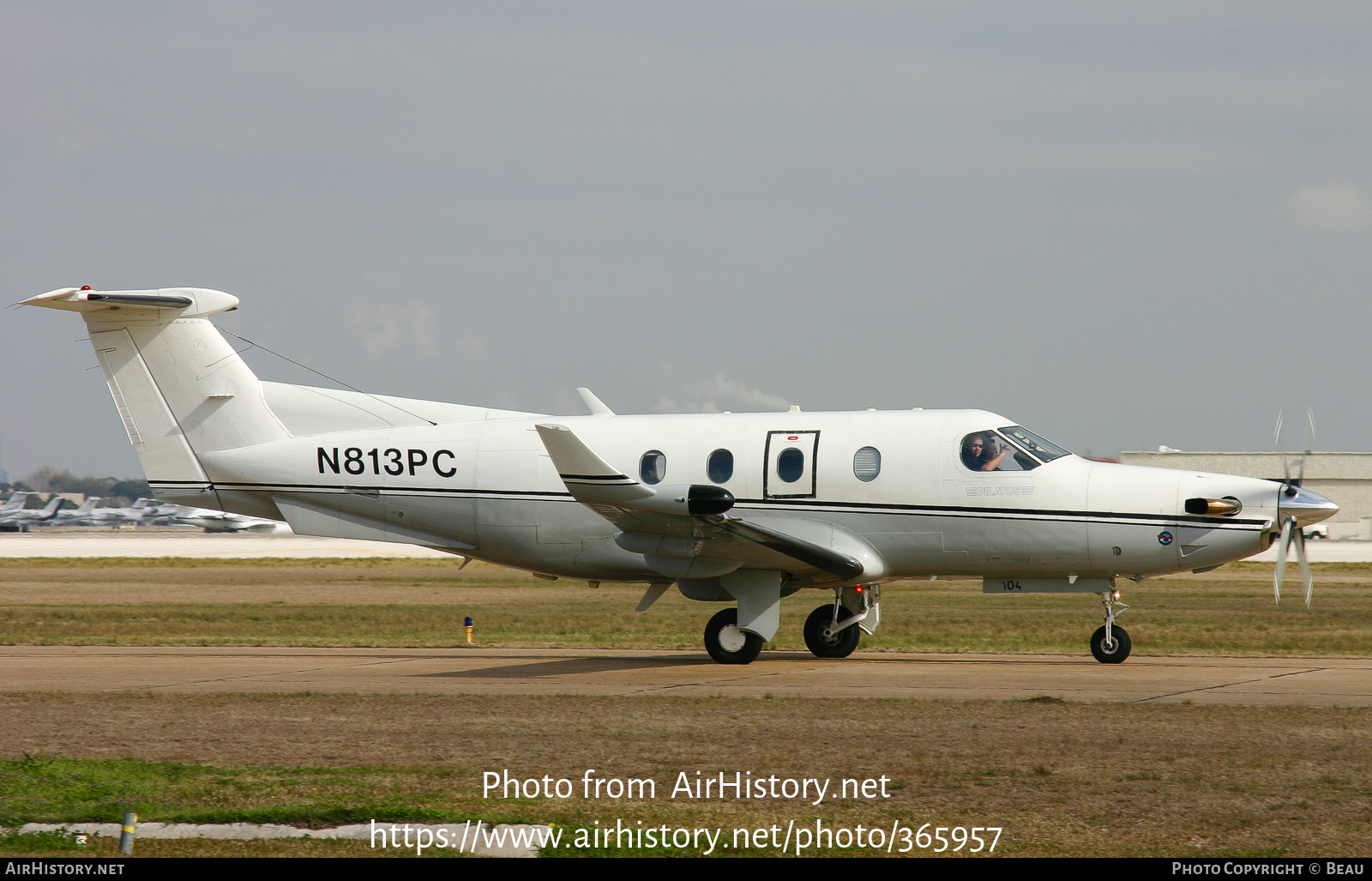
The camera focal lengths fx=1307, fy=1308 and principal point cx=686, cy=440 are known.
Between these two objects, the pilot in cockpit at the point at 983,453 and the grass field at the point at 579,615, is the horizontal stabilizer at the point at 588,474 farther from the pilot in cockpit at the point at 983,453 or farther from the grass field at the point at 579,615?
the grass field at the point at 579,615

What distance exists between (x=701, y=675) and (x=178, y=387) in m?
9.61

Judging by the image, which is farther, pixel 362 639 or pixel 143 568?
pixel 143 568

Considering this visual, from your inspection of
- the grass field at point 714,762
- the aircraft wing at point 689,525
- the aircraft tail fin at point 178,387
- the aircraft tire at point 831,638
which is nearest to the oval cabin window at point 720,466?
the aircraft wing at point 689,525

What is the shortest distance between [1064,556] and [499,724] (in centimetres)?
841

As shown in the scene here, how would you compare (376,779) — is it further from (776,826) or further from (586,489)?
(586,489)

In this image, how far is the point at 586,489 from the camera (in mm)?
16438

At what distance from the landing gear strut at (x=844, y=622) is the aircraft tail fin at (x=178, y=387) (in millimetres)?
8908

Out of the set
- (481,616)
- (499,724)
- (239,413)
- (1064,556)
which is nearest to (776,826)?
(499,724)

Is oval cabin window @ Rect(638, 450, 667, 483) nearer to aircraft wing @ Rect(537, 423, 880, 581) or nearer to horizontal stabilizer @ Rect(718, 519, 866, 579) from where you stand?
aircraft wing @ Rect(537, 423, 880, 581)

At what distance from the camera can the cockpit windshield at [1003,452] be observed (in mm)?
17625

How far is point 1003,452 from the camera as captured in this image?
696 inches

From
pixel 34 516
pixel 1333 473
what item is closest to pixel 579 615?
pixel 1333 473

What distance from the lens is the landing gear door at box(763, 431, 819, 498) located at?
18.2 meters

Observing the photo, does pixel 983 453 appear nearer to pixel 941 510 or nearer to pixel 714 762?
pixel 941 510
